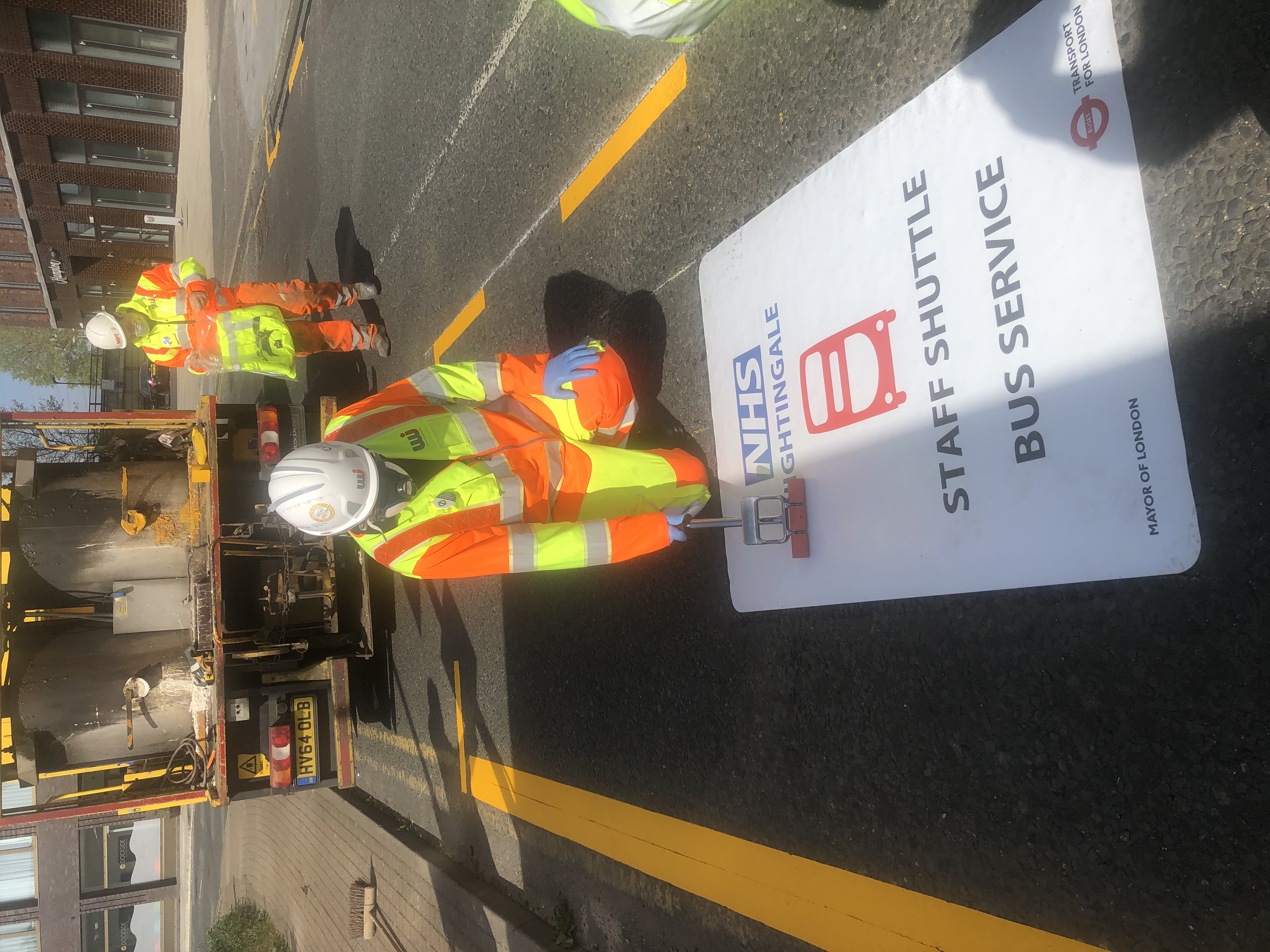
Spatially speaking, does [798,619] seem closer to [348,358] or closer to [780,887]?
[780,887]

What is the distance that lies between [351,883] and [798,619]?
6765 mm

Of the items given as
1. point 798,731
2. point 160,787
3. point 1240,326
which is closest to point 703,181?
point 1240,326

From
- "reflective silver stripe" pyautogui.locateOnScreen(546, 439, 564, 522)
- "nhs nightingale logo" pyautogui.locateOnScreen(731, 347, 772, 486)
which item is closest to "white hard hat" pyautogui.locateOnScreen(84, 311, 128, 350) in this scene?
"reflective silver stripe" pyautogui.locateOnScreen(546, 439, 564, 522)

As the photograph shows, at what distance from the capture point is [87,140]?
17250 mm

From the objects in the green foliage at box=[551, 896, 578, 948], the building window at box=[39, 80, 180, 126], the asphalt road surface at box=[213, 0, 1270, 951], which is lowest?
the green foliage at box=[551, 896, 578, 948]

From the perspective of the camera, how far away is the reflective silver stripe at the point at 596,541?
3404 millimetres

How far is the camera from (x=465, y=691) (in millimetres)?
6121

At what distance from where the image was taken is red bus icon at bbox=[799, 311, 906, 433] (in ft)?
9.83

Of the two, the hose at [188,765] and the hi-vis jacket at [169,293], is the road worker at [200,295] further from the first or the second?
the hose at [188,765]

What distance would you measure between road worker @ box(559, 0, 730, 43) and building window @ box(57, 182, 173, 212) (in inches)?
828

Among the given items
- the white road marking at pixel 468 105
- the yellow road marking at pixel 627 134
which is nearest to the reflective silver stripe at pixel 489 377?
the yellow road marking at pixel 627 134

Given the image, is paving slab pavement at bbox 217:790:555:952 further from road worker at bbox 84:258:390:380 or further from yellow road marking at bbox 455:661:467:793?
road worker at bbox 84:258:390:380

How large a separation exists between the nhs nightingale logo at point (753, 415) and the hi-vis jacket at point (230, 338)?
4.34 metres

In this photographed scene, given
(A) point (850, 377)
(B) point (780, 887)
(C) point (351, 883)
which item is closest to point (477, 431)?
(A) point (850, 377)
